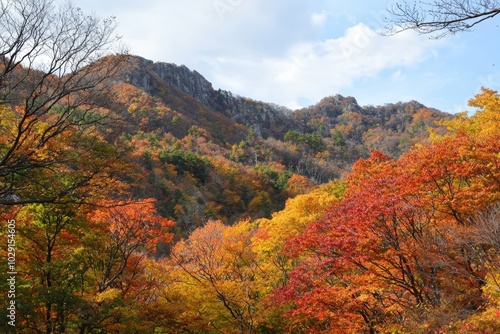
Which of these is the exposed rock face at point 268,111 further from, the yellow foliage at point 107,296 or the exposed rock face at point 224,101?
the yellow foliage at point 107,296

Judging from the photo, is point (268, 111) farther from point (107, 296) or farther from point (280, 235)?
point (107, 296)

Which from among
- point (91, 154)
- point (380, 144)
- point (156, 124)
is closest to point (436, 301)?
point (91, 154)

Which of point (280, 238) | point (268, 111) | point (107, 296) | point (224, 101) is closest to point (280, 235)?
point (280, 238)

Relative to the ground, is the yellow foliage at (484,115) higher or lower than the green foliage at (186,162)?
higher

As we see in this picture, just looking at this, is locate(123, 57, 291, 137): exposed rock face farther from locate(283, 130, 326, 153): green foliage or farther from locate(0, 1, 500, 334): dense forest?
locate(0, 1, 500, 334): dense forest

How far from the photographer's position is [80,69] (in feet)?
21.2

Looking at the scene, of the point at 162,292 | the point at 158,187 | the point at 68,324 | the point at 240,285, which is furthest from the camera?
the point at 158,187

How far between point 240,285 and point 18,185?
8.03 metres

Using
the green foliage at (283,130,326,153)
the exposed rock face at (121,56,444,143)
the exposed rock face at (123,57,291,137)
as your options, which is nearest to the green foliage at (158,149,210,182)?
the green foliage at (283,130,326,153)

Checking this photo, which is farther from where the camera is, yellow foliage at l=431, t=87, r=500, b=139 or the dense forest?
yellow foliage at l=431, t=87, r=500, b=139

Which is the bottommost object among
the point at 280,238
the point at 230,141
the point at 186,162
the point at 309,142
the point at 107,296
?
the point at 107,296

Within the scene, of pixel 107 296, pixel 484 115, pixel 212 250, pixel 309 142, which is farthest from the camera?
pixel 309 142

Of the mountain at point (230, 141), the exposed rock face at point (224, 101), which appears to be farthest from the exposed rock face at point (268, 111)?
the mountain at point (230, 141)

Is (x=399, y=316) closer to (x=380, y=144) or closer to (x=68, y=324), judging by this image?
(x=68, y=324)
